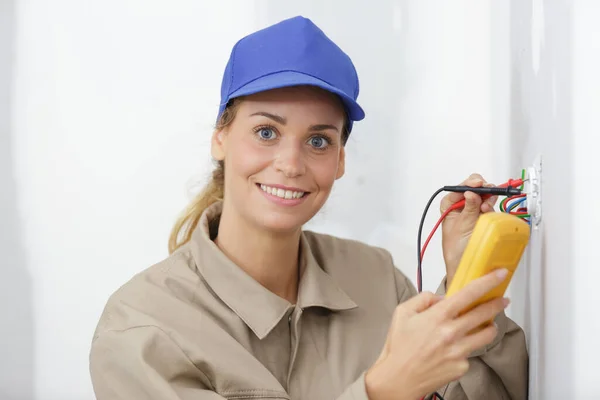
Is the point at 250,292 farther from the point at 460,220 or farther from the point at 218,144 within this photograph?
the point at 460,220

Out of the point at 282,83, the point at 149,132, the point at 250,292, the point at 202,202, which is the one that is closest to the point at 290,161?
the point at 282,83

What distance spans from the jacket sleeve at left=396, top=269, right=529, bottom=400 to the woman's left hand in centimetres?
6

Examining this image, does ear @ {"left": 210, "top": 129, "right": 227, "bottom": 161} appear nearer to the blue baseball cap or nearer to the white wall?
the blue baseball cap

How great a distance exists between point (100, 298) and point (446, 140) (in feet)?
3.06

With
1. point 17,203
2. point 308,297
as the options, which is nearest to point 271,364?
point 308,297

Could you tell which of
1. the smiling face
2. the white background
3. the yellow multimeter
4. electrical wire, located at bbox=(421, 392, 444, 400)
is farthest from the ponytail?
the yellow multimeter

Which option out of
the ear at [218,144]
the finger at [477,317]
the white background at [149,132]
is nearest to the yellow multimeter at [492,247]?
the finger at [477,317]

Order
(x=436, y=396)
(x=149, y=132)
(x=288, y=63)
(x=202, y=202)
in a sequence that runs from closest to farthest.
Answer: (x=288, y=63), (x=436, y=396), (x=202, y=202), (x=149, y=132)

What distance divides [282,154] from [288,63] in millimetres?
148

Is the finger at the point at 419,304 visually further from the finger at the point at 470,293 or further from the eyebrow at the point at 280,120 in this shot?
the eyebrow at the point at 280,120

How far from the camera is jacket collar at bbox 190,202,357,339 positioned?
1283 mm

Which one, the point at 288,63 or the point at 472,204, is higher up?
the point at 288,63

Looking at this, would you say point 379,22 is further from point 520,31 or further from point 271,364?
point 271,364

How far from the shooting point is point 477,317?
0.96 metres
